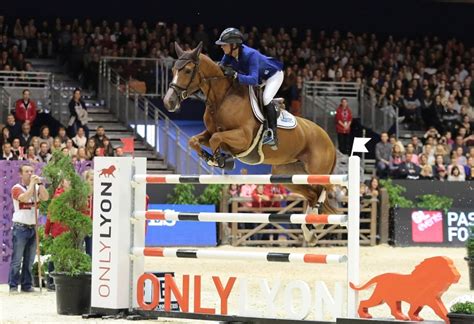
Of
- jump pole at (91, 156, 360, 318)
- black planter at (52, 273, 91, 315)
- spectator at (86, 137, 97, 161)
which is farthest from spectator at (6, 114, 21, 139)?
jump pole at (91, 156, 360, 318)

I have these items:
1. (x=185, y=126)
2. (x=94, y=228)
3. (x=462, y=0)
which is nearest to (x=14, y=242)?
(x=94, y=228)

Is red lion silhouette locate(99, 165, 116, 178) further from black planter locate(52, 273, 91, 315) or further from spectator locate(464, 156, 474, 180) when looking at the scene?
spectator locate(464, 156, 474, 180)

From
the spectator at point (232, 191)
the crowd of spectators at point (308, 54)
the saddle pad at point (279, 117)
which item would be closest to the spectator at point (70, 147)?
the spectator at point (232, 191)

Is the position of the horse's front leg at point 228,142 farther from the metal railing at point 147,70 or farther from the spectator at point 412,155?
the metal railing at point 147,70

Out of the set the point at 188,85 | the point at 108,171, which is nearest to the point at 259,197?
the point at 108,171

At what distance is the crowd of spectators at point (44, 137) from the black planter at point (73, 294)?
23.8ft

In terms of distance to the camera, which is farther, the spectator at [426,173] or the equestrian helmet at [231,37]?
the spectator at [426,173]

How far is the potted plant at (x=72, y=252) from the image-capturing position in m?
9.58

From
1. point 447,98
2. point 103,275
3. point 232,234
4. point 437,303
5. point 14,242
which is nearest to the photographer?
point 437,303

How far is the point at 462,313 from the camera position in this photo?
24.2ft

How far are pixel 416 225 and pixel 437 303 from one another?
1244 cm

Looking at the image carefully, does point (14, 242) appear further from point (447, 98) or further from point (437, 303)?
point (447, 98)

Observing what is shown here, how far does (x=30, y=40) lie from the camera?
890 inches

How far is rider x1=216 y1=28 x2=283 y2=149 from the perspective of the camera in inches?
362
